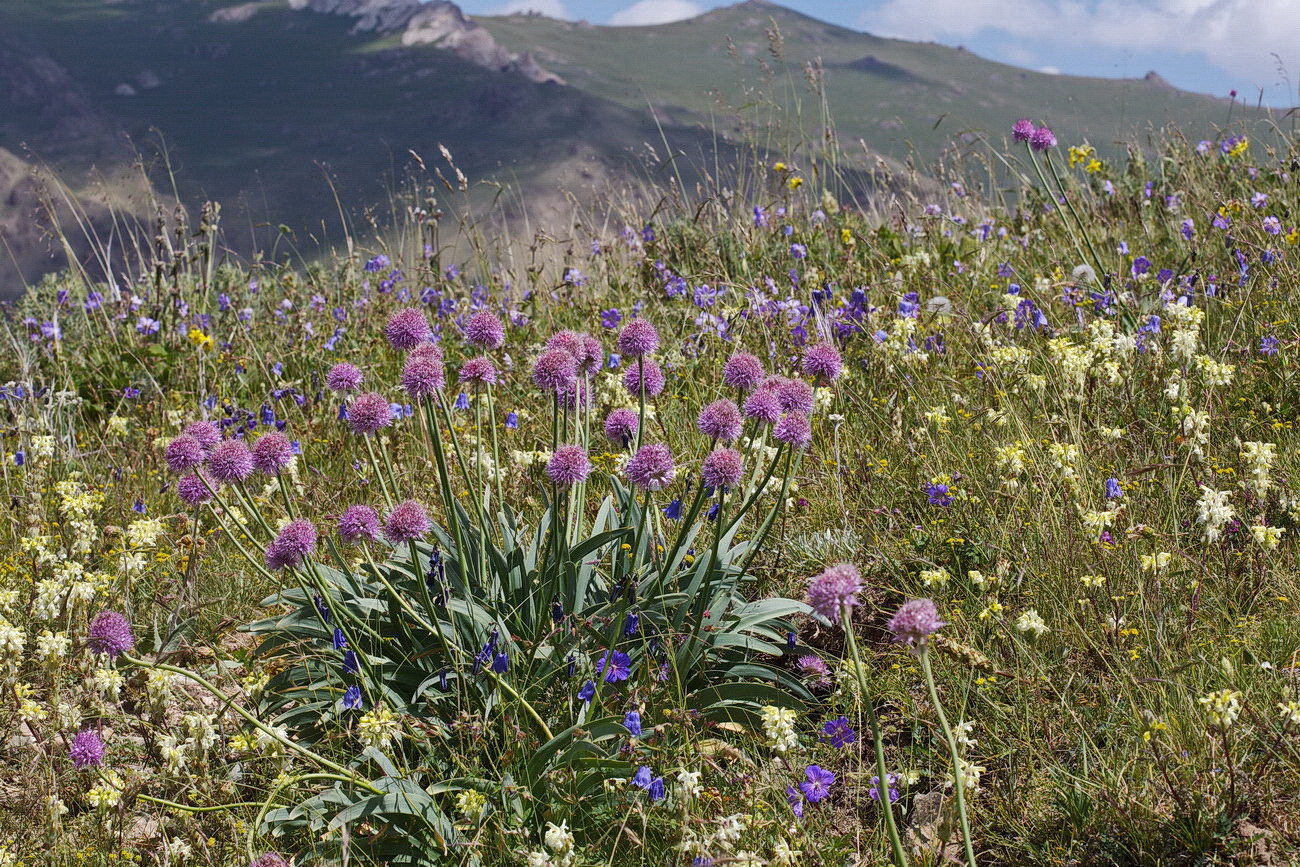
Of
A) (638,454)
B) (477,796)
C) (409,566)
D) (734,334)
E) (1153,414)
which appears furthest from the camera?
(734,334)

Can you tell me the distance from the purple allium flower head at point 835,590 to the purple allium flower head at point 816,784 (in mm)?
725

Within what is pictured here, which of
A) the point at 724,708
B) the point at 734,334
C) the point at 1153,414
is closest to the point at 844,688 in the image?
the point at 724,708

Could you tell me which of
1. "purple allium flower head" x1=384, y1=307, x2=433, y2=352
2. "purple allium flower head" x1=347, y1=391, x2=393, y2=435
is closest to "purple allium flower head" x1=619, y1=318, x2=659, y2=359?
"purple allium flower head" x1=384, y1=307, x2=433, y2=352

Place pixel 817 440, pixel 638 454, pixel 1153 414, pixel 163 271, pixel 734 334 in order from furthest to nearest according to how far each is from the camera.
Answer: pixel 163 271 → pixel 734 334 → pixel 817 440 → pixel 1153 414 → pixel 638 454

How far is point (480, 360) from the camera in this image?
8.78 feet

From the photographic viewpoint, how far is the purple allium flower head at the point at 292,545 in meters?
2.31

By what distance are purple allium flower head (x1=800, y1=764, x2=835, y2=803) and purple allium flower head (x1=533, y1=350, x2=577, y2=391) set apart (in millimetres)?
1235

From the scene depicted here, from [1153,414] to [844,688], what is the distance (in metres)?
2.00

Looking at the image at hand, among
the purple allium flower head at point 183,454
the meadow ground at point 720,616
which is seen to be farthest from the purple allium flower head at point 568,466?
the purple allium flower head at point 183,454

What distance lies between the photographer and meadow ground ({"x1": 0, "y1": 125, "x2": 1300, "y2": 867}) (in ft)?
7.35

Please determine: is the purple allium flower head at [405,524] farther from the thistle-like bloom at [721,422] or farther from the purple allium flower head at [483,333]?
the thistle-like bloom at [721,422]

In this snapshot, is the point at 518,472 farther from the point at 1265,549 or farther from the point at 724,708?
the point at 1265,549

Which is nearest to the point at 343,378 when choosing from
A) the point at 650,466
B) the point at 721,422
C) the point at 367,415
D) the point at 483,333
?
the point at 367,415

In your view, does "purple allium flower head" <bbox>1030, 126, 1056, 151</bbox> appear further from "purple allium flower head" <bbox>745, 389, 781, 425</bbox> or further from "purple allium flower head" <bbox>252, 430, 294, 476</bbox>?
"purple allium flower head" <bbox>252, 430, 294, 476</bbox>
